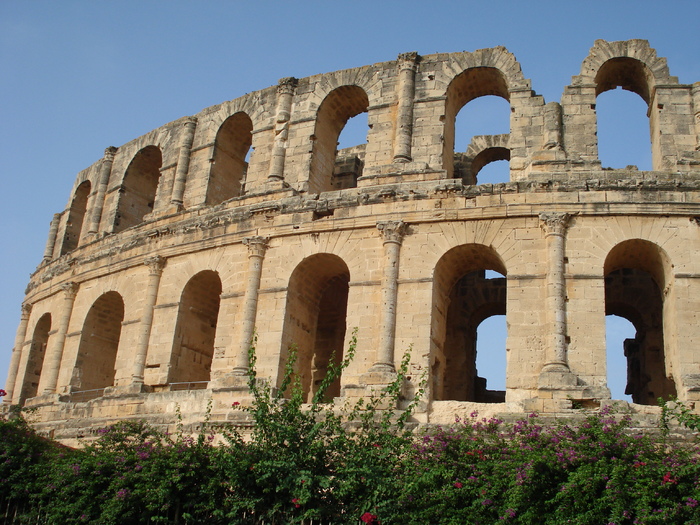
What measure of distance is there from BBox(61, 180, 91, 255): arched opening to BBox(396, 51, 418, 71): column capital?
1176 cm

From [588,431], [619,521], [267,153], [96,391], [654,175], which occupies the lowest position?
[619,521]

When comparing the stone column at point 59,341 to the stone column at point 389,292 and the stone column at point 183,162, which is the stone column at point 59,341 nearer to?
the stone column at point 183,162

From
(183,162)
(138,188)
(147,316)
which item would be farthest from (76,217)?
(147,316)

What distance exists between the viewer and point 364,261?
16.7 m

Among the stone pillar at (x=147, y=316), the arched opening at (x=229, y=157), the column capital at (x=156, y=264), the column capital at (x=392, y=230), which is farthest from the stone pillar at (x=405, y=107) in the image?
the stone pillar at (x=147, y=316)

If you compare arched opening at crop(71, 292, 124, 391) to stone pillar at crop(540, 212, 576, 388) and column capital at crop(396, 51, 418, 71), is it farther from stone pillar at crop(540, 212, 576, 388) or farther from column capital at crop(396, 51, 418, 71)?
stone pillar at crop(540, 212, 576, 388)

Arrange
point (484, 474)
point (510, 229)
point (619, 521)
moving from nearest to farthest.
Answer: point (619, 521)
point (484, 474)
point (510, 229)

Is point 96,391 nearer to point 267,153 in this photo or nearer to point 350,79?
point 267,153

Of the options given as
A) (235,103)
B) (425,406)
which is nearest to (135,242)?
(235,103)

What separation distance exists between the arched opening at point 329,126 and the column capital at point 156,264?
4.10 metres

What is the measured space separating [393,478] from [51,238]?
1924cm

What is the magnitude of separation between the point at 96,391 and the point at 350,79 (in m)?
10.3

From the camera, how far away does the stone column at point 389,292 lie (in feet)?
50.8

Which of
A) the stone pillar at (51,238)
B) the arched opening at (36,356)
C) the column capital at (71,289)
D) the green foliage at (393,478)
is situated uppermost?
the stone pillar at (51,238)
